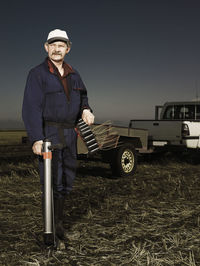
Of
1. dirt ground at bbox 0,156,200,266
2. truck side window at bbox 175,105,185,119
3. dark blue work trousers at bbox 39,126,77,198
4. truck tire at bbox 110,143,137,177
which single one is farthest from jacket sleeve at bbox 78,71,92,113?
truck side window at bbox 175,105,185,119

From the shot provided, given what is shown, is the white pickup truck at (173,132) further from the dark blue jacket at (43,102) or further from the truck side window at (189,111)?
the dark blue jacket at (43,102)

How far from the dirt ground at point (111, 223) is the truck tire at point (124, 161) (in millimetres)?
261

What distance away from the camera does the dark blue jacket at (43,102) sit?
3416mm

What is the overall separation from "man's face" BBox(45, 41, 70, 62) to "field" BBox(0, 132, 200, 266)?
2.01m

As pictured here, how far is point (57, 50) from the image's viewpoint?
3.52 metres

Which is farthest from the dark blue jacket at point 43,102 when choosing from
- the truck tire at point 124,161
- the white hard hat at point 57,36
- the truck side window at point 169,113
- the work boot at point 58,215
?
the truck side window at point 169,113

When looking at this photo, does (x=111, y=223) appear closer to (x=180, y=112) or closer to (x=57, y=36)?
(x=57, y=36)

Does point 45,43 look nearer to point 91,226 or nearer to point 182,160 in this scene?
point 91,226

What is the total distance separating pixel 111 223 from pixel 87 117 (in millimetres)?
1787

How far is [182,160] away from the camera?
41.3 feet

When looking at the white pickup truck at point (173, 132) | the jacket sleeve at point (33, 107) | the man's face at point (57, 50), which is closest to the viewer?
the jacket sleeve at point (33, 107)

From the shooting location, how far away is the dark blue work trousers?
356cm

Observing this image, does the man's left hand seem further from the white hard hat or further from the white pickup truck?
the white pickup truck

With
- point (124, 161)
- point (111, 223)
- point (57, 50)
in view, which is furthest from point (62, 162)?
point (124, 161)
